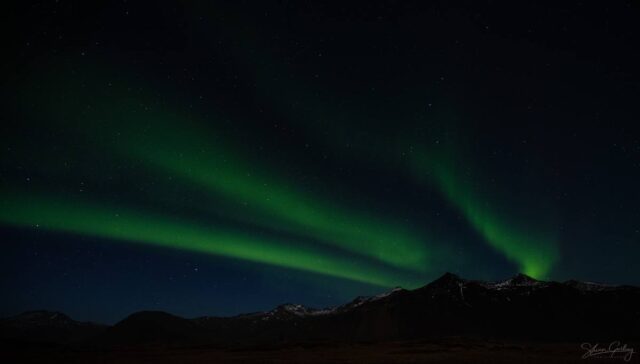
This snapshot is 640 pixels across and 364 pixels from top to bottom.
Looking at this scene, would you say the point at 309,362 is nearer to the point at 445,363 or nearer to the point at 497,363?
the point at 445,363

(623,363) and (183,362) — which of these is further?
(183,362)

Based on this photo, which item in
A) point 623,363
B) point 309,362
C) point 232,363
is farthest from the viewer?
point 232,363

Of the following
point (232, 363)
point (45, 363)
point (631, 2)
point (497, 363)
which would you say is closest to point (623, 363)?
point (497, 363)

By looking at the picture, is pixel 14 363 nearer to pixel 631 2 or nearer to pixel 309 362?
pixel 309 362

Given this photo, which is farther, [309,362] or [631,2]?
[309,362]

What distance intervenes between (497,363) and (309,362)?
22374mm

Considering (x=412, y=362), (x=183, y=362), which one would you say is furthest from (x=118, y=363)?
(x=412, y=362)

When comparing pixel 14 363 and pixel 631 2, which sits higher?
pixel 631 2

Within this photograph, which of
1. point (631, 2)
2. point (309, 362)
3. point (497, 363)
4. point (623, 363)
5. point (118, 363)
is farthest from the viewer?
point (118, 363)

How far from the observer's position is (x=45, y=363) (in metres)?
61.6

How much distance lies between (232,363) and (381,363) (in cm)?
2090

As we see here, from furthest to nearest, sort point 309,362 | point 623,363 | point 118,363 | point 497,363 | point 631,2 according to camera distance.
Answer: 1. point 118,363
2. point 309,362
3. point 497,363
4. point 623,363
5. point 631,2

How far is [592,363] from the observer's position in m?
44.9

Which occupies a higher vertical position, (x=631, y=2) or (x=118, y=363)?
(x=631, y=2)
